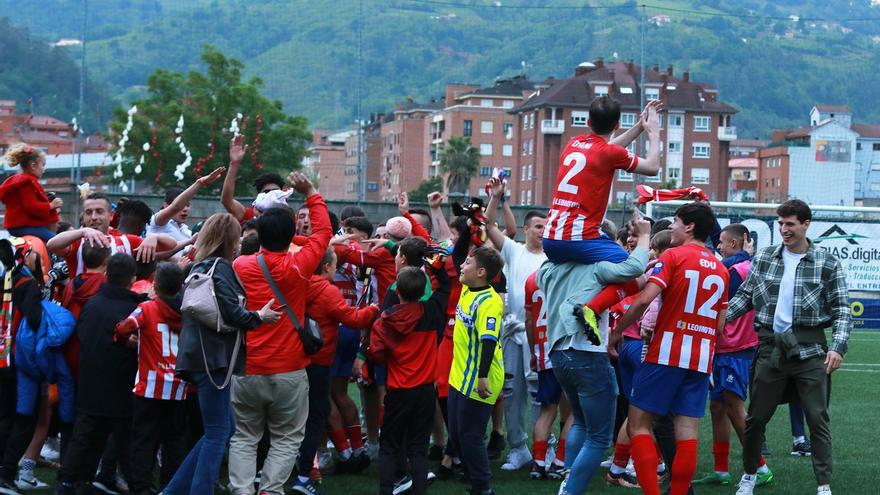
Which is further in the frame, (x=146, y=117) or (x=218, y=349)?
(x=146, y=117)

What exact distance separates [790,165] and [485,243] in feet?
394

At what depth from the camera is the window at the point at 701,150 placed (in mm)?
110438

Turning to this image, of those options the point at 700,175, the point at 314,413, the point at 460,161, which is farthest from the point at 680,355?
the point at 460,161

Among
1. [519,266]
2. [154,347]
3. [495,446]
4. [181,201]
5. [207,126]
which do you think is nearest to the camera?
[154,347]

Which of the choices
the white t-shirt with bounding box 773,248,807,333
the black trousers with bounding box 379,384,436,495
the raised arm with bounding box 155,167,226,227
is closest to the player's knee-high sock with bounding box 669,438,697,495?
the white t-shirt with bounding box 773,248,807,333

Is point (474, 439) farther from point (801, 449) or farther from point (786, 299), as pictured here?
point (801, 449)

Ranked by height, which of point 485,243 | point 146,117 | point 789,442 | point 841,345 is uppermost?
point 146,117

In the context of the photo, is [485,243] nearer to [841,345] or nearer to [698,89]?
[841,345]

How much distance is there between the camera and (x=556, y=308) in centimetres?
720

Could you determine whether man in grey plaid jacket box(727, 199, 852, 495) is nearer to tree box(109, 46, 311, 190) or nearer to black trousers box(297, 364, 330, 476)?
black trousers box(297, 364, 330, 476)

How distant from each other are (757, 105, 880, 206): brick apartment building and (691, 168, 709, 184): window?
5658mm

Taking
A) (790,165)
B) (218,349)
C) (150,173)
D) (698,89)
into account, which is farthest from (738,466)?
(790,165)

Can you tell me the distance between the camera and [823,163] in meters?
122

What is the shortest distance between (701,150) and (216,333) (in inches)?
4228
